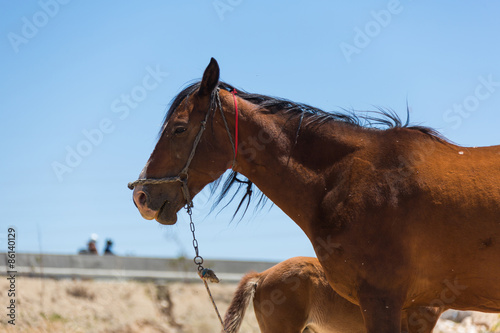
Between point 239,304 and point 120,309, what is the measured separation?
19.4ft

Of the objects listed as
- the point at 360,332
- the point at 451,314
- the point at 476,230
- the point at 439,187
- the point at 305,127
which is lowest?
the point at 451,314

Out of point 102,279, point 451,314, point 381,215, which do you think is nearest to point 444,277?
point 381,215

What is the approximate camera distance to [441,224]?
4.18 metres

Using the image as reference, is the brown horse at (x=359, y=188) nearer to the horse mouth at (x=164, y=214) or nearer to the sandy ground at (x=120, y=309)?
the horse mouth at (x=164, y=214)

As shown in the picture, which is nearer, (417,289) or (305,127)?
(417,289)

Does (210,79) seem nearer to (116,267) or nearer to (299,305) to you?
(299,305)

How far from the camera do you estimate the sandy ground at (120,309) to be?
11.3m

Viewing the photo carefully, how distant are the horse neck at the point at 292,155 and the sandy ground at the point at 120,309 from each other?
763 centimetres

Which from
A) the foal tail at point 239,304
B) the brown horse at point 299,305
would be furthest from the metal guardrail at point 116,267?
the brown horse at point 299,305

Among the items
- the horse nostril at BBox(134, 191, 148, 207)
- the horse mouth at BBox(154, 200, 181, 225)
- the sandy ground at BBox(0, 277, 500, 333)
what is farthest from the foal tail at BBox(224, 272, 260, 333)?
the sandy ground at BBox(0, 277, 500, 333)

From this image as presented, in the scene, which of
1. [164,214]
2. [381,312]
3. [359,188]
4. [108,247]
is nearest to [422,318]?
[381,312]

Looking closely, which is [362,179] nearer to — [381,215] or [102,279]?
[381,215]

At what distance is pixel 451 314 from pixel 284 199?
956cm

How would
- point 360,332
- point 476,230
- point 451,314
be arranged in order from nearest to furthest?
point 476,230 < point 360,332 < point 451,314
